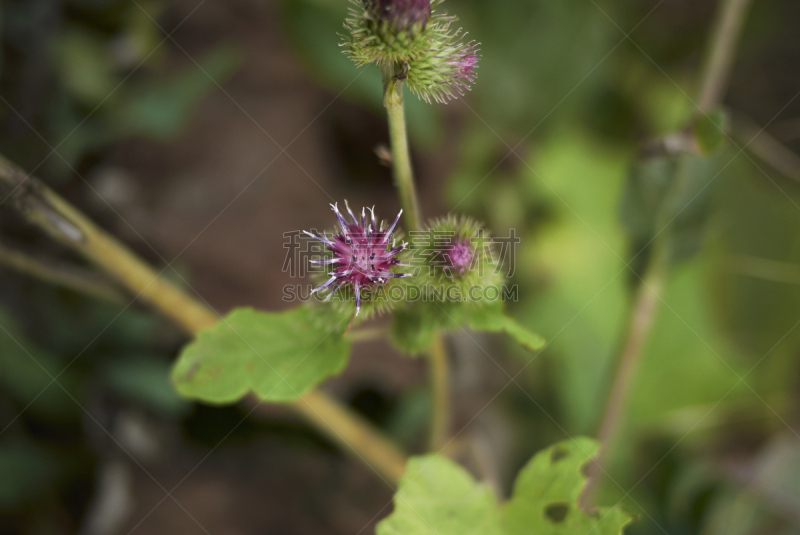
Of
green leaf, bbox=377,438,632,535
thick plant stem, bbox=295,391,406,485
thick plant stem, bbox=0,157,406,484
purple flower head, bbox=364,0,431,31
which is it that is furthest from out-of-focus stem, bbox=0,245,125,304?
purple flower head, bbox=364,0,431,31

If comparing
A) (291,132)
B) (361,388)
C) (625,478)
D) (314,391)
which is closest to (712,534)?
(625,478)

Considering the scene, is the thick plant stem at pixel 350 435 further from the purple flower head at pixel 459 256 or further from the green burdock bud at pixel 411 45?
the green burdock bud at pixel 411 45

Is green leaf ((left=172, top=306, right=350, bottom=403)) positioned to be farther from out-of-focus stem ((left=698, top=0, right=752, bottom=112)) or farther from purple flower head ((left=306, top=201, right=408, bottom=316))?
out-of-focus stem ((left=698, top=0, right=752, bottom=112))

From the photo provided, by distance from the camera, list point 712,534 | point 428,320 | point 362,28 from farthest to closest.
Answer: point 712,534
point 428,320
point 362,28

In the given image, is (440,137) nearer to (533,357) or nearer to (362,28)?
(533,357)

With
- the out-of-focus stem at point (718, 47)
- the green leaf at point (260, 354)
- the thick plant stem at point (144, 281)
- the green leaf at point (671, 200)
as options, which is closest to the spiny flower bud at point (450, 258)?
the green leaf at point (260, 354)

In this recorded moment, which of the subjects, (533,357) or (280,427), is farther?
(533,357)

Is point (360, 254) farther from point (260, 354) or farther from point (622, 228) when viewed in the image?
point (622, 228)
